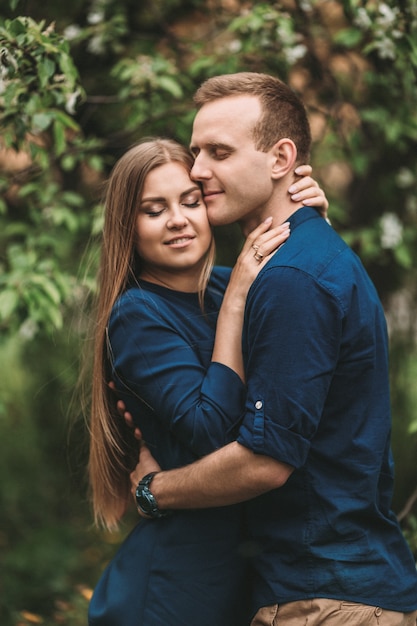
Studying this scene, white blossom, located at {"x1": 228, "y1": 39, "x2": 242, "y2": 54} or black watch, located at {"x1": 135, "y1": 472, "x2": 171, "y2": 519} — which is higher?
white blossom, located at {"x1": 228, "y1": 39, "x2": 242, "y2": 54}

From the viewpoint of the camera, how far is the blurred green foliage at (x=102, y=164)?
11.2 feet


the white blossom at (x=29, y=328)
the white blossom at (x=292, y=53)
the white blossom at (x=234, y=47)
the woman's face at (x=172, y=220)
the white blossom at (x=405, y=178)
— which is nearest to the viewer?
the woman's face at (x=172, y=220)

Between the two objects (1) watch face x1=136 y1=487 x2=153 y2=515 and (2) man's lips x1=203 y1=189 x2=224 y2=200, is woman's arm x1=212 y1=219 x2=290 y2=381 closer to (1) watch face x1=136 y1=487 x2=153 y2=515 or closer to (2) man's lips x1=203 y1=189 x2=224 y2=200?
(2) man's lips x1=203 y1=189 x2=224 y2=200

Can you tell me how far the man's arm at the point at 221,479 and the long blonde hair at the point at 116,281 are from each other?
380mm

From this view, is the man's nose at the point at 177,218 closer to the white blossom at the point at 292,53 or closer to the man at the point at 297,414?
the man at the point at 297,414

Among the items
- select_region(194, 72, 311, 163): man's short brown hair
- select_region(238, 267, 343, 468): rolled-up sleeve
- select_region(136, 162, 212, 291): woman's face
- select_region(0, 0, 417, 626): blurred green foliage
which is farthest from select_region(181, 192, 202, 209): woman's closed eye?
select_region(0, 0, 417, 626): blurred green foliage

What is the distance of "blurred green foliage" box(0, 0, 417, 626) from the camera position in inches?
134

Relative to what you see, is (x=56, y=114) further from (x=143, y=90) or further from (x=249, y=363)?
(x=249, y=363)

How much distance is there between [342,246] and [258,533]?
2.97 feet

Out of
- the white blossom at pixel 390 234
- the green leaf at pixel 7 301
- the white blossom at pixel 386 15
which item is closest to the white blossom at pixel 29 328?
the green leaf at pixel 7 301

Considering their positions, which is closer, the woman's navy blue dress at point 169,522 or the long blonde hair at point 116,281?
the woman's navy blue dress at point 169,522

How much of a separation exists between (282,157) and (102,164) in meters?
2.12

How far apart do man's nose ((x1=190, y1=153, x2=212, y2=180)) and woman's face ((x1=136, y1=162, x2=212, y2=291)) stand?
0.04 metres

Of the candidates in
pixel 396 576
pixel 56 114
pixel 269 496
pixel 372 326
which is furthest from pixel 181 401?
pixel 56 114
